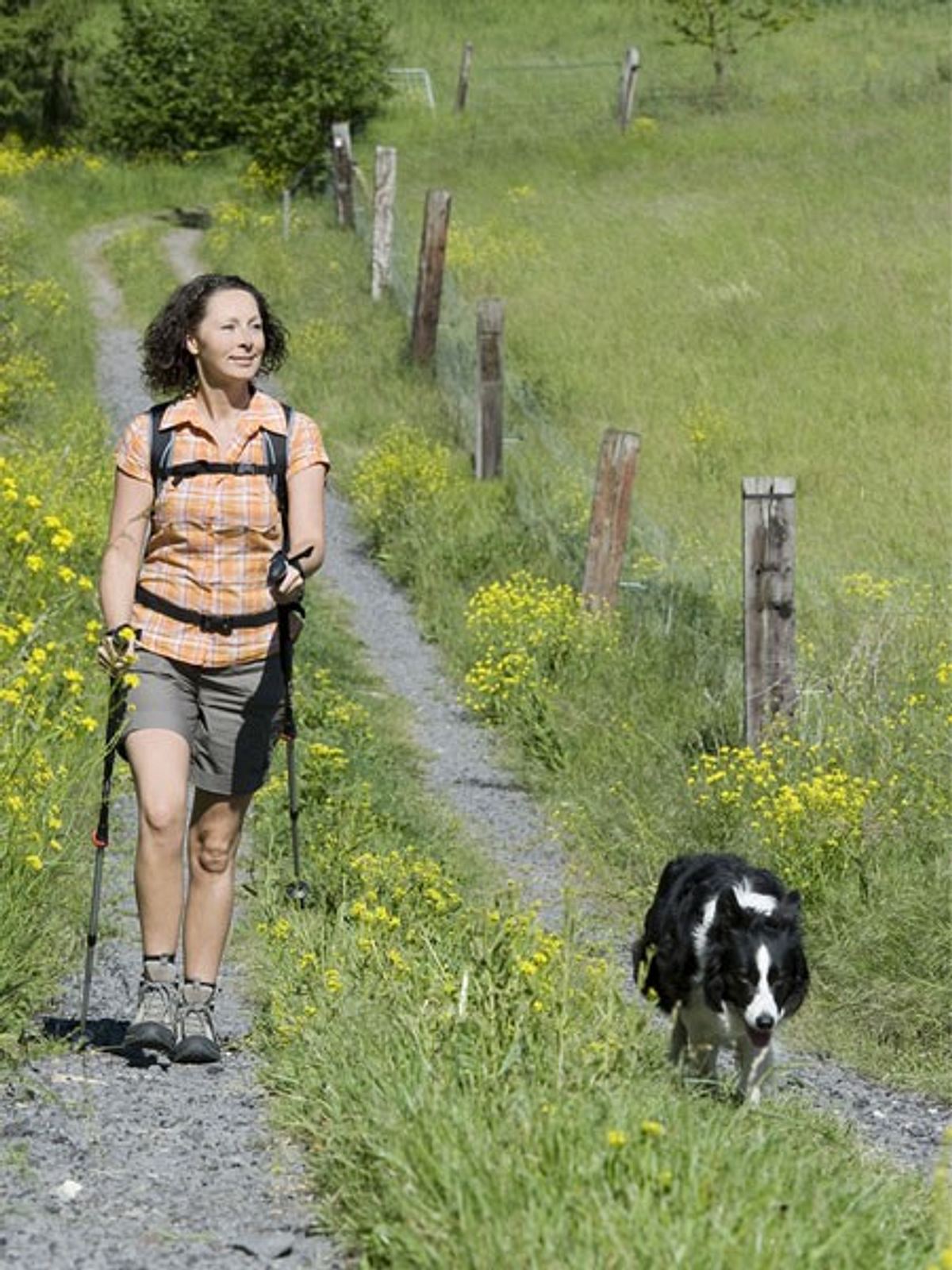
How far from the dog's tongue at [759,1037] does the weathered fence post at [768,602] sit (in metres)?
4.02

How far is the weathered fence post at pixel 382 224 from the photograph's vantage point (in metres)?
24.2

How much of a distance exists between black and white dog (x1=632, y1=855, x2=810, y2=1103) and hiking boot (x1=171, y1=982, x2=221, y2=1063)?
3.67 ft

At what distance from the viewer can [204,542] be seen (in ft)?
18.4

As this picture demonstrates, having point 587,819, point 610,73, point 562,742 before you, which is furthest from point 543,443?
point 610,73

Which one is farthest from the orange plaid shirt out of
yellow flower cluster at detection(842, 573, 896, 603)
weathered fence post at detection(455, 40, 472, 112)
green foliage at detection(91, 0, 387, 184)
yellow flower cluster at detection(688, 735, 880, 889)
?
weathered fence post at detection(455, 40, 472, 112)

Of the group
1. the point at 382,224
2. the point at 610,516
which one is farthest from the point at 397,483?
the point at 382,224

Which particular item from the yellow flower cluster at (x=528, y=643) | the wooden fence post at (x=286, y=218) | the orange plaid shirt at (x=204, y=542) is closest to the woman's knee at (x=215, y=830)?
the orange plaid shirt at (x=204, y=542)

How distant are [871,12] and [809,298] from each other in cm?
3285

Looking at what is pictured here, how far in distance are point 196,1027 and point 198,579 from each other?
3.79 feet

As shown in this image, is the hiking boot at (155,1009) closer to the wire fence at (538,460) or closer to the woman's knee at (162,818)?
the woman's knee at (162,818)

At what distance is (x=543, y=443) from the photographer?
1680 centimetres

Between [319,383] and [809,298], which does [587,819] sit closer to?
[319,383]

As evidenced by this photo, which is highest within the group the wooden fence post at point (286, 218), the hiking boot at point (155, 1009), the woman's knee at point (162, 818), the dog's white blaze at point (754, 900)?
the wooden fence post at point (286, 218)

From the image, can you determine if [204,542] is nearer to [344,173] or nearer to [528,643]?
[528,643]
